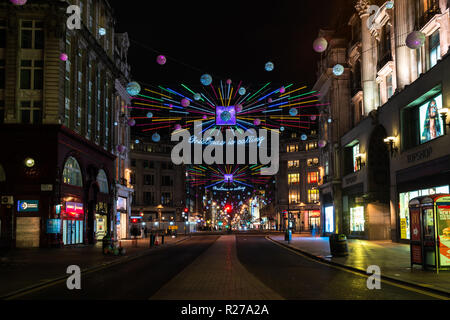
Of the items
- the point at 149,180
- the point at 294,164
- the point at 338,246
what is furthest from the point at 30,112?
the point at 294,164

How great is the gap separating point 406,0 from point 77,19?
80.4 ft

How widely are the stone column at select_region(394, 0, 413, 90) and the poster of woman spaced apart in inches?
134

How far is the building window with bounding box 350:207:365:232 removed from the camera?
4709 cm

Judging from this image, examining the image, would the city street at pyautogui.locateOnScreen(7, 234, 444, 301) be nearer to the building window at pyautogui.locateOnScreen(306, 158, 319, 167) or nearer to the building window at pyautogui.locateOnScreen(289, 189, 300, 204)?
the building window at pyautogui.locateOnScreen(306, 158, 319, 167)

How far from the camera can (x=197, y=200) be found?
144 m

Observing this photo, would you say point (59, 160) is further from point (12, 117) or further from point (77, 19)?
point (77, 19)

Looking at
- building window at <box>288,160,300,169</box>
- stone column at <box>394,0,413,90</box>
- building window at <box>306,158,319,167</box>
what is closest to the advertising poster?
stone column at <box>394,0,413,90</box>

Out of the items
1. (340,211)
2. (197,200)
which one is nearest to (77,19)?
(340,211)

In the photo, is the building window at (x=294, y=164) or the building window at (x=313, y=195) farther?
the building window at (x=294, y=164)

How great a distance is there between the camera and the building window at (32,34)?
3791cm

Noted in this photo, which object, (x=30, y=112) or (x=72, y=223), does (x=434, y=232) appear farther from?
(x=72, y=223)

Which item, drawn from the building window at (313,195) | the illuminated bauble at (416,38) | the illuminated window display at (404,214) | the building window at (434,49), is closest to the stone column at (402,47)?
the building window at (434,49)

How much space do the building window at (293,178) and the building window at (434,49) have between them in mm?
74664

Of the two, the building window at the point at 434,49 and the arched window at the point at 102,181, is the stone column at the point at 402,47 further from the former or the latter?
the arched window at the point at 102,181
